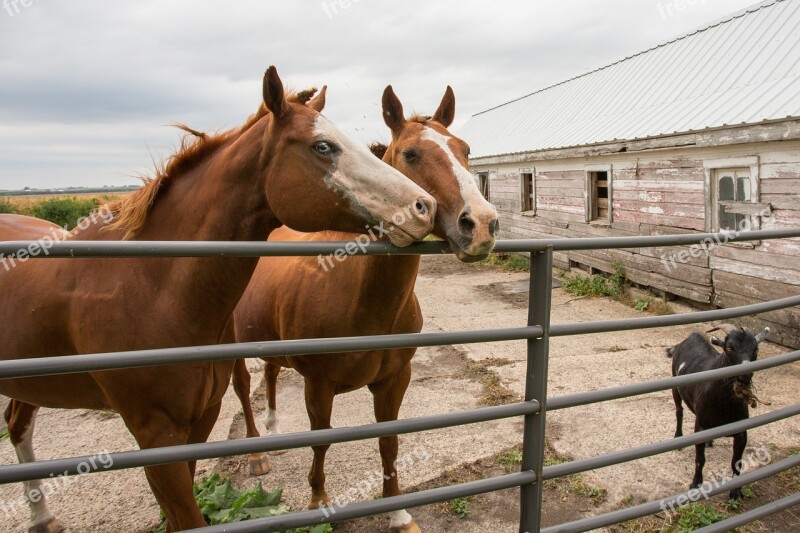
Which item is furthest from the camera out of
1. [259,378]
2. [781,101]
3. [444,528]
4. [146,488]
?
[781,101]

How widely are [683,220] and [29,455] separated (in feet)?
27.9

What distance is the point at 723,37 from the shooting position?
9.27 metres

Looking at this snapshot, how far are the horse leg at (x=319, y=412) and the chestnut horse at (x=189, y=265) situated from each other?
0.69 metres

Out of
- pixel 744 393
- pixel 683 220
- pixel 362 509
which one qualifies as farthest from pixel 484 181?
pixel 362 509

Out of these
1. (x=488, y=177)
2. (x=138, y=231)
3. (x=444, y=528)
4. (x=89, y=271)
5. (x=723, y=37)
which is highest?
(x=723, y=37)

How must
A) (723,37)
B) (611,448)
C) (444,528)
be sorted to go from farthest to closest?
(723,37) → (611,448) → (444,528)

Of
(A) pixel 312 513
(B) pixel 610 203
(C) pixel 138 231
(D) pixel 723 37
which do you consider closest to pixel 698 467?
(A) pixel 312 513

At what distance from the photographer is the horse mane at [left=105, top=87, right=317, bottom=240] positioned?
84.7 inches

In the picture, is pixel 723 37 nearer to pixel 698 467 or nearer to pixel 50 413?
pixel 698 467

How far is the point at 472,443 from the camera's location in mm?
4051

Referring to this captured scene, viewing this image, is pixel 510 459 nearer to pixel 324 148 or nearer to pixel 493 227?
pixel 493 227

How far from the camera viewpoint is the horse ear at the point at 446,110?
2988 mm

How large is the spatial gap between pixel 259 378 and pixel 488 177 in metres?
11.2

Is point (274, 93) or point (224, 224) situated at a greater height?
point (274, 93)
